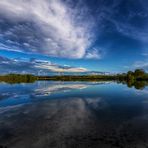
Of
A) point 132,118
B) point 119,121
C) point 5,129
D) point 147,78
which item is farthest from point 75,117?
point 147,78

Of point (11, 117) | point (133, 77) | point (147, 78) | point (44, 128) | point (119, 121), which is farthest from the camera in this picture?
point (133, 77)

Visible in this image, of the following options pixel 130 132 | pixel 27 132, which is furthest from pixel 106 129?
pixel 27 132

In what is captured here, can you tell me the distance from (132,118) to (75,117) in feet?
18.6

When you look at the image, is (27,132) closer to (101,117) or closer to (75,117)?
(75,117)

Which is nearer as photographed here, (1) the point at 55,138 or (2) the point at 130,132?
(1) the point at 55,138

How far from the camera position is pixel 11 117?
64.5 ft

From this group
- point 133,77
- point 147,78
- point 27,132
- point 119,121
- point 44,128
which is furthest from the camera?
point 133,77

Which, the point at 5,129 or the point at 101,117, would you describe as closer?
the point at 5,129

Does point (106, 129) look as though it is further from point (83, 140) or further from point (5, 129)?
point (5, 129)

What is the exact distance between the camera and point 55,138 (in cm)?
1337

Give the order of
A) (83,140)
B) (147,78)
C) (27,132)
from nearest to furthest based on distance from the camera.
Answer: (83,140) → (27,132) → (147,78)

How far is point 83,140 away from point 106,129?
11.0 feet

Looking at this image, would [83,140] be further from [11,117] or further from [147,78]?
[147,78]

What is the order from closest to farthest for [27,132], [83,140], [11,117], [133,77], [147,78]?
[83,140] < [27,132] < [11,117] < [147,78] < [133,77]
